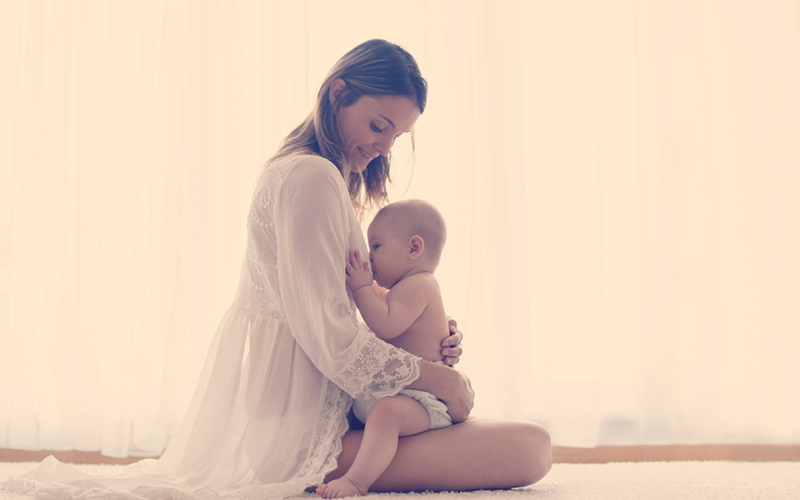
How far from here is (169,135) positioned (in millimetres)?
1981

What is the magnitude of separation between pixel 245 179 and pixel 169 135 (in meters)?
0.33

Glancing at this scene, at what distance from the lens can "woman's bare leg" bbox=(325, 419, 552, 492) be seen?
1.03 meters

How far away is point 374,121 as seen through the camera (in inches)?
46.3

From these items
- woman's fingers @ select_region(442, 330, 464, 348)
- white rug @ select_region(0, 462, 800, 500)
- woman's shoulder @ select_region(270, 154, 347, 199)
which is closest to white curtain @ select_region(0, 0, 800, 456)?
white rug @ select_region(0, 462, 800, 500)

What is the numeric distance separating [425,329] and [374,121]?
47cm

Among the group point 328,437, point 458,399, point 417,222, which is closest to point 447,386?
point 458,399

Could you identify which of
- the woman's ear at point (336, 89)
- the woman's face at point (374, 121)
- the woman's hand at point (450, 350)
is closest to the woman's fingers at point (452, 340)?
the woman's hand at point (450, 350)

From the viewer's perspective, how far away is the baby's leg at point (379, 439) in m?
0.93

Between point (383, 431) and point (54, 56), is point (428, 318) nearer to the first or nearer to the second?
point (383, 431)

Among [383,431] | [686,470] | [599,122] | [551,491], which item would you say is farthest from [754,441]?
[383,431]

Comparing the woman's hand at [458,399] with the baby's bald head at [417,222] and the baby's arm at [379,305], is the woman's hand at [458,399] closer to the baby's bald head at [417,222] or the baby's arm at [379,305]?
the baby's arm at [379,305]

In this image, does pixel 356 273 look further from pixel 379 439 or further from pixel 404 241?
pixel 379 439

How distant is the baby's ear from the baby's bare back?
0.16ft

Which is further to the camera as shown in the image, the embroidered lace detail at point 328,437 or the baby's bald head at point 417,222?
the baby's bald head at point 417,222
